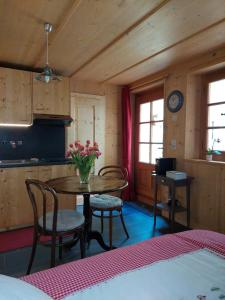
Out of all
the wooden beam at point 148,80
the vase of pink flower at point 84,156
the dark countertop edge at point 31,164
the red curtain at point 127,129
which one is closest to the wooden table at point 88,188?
the vase of pink flower at point 84,156

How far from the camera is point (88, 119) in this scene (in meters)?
4.26

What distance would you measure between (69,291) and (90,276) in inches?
4.5

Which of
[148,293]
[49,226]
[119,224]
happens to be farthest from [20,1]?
[119,224]

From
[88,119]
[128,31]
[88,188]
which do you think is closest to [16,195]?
[88,188]

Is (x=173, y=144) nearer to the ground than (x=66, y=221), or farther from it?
farther from it

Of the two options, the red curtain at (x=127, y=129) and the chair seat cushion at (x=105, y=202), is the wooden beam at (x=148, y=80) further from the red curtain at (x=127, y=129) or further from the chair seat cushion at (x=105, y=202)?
the chair seat cushion at (x=105, y=202)

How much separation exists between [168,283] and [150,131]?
3.54 metres

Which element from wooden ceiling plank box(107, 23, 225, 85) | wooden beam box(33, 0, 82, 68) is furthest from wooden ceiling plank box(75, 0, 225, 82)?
wooden beam box(33, 0, 82, 68)

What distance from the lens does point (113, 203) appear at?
2637mm

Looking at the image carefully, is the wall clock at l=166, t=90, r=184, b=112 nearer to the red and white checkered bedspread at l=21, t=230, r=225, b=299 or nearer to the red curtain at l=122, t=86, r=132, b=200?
the red curtain at l=122, t=86, r=132, b=200

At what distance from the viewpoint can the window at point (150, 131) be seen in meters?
4.06

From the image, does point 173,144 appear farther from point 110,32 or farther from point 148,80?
point 110,32

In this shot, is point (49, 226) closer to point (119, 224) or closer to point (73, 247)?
point (73, 247)

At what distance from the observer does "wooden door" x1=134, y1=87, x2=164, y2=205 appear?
4086 millimetres
